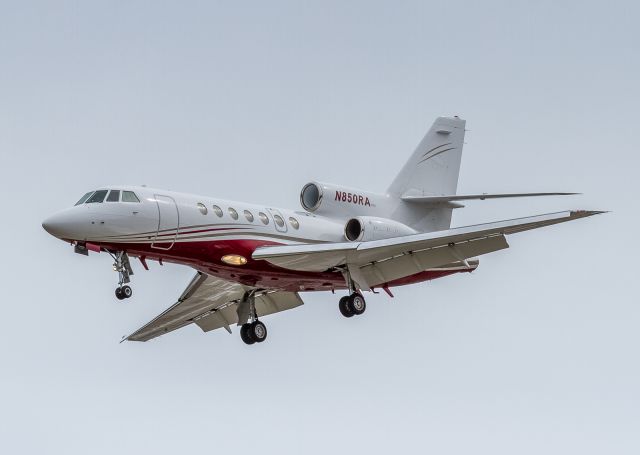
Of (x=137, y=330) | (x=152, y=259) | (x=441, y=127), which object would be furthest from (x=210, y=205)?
(x=441, y=127)

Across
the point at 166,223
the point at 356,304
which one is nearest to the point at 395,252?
the point at 356,304

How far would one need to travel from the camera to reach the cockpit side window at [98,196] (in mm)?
28172

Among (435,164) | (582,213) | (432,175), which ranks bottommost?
Result: (582,213)

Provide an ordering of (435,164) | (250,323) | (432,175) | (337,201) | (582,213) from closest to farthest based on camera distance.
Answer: (582,213) → (337,201) → (250,323) → (432,175) → (435,164)

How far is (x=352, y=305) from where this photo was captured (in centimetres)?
3075

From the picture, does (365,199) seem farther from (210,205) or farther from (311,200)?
(210,205)

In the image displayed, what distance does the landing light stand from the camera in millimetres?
29703

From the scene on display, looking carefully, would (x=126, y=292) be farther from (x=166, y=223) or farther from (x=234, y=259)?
(x=234, y=259)

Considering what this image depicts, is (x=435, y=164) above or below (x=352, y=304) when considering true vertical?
above

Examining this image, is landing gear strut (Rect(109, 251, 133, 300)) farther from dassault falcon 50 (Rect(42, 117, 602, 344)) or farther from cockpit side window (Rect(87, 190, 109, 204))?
cockpit side window (Rect(87, 190, 109, 204))

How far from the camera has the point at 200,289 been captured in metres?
33.3

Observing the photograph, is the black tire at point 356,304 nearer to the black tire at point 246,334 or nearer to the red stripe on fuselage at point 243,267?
the red stripe on fuselage at point 243,267

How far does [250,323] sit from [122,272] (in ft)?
17.5

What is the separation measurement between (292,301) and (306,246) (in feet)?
14.0
